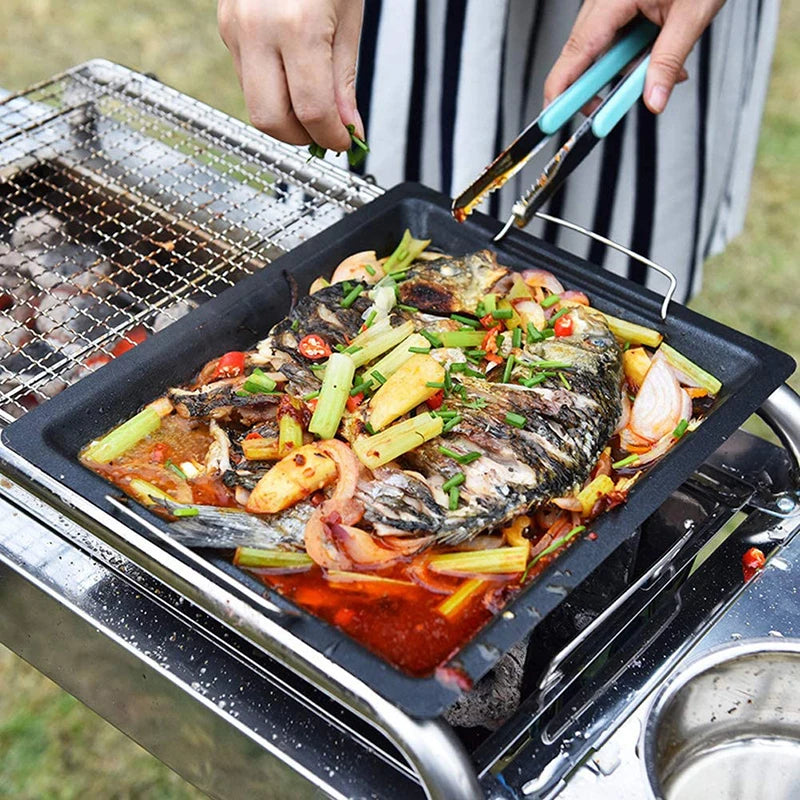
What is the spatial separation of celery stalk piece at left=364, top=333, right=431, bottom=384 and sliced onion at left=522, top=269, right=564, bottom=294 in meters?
0.38

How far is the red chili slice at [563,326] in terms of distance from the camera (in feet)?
7.78

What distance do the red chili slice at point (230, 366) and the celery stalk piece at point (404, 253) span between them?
0.47 m

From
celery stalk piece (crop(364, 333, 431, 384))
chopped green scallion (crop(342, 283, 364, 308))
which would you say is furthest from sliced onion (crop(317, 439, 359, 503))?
chopped green scallion (crop(342, 283, 364, 308))

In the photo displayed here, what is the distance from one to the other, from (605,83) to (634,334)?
69cm

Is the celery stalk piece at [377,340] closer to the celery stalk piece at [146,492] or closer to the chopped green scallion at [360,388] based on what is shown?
the chopped green scallion at [360,388]

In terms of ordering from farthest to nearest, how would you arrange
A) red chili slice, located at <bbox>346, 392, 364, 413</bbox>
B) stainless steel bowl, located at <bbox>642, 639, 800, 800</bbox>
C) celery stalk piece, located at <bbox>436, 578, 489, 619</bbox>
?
1. red chili slice, located at <bbox>346, 392, 364, 413</bbox>
2. stainless steel bowl, located at <bbox>642, 639, 800, 800</bbox>
3. celery stalk piece, located at <bbox>436, 578, 489, 619</bbox>

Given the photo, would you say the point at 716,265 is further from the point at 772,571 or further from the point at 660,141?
the point at 772,571

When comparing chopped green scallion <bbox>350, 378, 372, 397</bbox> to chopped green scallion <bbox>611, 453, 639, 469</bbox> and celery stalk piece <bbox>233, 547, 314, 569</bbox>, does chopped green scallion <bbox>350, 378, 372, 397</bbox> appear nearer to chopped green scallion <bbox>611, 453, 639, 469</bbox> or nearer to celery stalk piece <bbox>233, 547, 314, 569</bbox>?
celery stalk piece <bbox>233, 547, 314, 569</bbox>

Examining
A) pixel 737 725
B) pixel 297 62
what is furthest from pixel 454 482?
pixel 297 62

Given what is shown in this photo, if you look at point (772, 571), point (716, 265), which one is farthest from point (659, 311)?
point (716, 265)

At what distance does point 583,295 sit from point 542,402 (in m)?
0.48

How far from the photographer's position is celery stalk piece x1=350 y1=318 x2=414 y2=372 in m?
2.31

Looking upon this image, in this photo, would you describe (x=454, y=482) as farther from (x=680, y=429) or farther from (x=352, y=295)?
(x=352, y=295)

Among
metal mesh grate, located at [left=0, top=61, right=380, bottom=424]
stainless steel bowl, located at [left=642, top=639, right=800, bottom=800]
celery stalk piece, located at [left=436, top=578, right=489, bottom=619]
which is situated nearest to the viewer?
celery stalk piece, located at [left=436, top=578, right=489, bottom=619]
